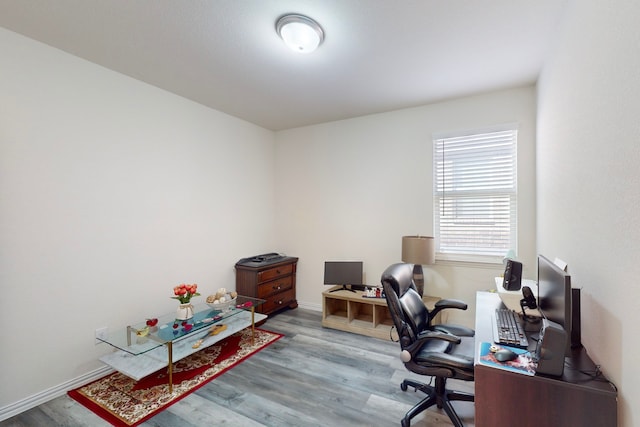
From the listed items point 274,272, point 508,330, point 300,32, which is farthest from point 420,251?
point 300,32

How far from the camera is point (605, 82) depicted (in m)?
1.16

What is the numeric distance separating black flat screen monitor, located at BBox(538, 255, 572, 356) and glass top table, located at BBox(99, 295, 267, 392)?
252 centimetres

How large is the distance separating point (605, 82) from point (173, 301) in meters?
3.66

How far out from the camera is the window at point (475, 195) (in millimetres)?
2895

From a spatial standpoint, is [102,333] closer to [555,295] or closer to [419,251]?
[419,251]

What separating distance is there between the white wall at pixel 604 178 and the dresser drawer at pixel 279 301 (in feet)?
10.1

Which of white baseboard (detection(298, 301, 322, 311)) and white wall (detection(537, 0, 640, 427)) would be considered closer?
white wall (detection(537, 0, 640, 427))

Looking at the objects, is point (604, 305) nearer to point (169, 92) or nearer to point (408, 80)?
point (408, 80)

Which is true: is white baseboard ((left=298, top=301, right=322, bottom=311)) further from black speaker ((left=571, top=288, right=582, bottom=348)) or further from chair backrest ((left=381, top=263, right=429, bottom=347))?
black speaker ((left=571, top=288, right=582, bottom=348))

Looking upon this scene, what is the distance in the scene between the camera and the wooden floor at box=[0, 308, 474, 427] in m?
1.87

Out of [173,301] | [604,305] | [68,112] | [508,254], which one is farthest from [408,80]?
[173,301]

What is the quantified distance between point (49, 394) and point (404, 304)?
2.78 metres

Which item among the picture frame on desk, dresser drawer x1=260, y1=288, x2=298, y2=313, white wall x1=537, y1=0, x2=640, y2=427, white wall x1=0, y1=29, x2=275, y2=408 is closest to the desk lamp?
white wall x1=537, y1=0, x2=640, y2=427

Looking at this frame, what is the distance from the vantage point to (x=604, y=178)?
1169 millimetres
